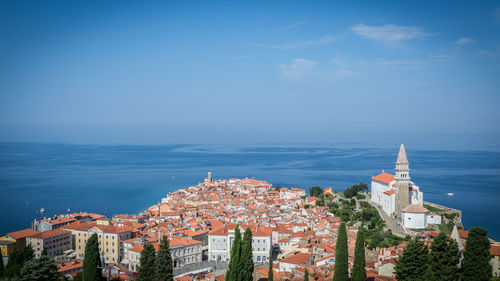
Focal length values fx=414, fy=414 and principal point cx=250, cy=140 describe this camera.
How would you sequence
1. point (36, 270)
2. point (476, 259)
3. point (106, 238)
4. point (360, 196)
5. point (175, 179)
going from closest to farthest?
point (476, 259) → point (36, 270) → point (106, 238) → point (360, 196) → point (175, 179)

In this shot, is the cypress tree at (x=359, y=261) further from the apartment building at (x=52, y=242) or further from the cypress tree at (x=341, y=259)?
the apartment building at (x=52, y=242)

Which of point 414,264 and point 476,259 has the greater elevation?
point 476,259

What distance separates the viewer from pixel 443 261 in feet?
35.7

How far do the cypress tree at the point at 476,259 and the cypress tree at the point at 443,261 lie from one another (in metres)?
0.37

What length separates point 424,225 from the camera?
23.7m

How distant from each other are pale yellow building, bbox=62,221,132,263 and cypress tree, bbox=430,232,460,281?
16.1m

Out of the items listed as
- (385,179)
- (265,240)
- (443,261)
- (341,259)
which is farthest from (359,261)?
(385,179)

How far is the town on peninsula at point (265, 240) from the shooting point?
504 inches

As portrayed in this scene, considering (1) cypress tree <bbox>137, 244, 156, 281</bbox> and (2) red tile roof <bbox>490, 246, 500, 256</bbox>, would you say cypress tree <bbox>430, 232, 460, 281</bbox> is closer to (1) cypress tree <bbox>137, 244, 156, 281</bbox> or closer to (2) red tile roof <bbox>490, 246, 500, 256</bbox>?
(2) red tile roof <bbox>490, 246, 500, 256</bbox>

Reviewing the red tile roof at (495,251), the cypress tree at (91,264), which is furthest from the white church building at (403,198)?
the cypress tree at (91,264)

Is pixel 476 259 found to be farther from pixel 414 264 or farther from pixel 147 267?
pixel 147 267

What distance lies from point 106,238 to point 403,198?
1807cm

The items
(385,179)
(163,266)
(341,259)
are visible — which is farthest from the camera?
(385,179)

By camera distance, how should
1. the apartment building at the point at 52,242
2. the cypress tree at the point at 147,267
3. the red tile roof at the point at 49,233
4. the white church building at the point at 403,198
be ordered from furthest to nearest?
1. the white church building at the point at 403,198
2. the red tile roof at the point at 49,233
3. the apartment building at the point at 52,242
4. the cypress tree at the point at 147,267
